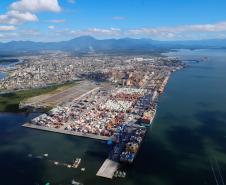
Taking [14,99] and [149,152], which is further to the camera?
[14,99]

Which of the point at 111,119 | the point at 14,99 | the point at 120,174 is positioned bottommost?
the point at 14,99

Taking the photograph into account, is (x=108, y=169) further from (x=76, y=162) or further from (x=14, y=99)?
(x=14, y=99)

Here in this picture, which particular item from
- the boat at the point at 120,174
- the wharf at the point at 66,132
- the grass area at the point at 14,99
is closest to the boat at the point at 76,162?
the boat at the point at 120,174

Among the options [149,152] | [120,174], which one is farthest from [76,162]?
[149,152]

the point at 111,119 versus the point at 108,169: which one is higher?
the point at 108,169

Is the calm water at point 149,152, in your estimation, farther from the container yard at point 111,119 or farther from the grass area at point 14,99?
the grass area at point 14,99

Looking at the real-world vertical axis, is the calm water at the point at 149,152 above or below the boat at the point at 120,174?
below

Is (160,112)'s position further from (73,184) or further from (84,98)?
(73,184)
